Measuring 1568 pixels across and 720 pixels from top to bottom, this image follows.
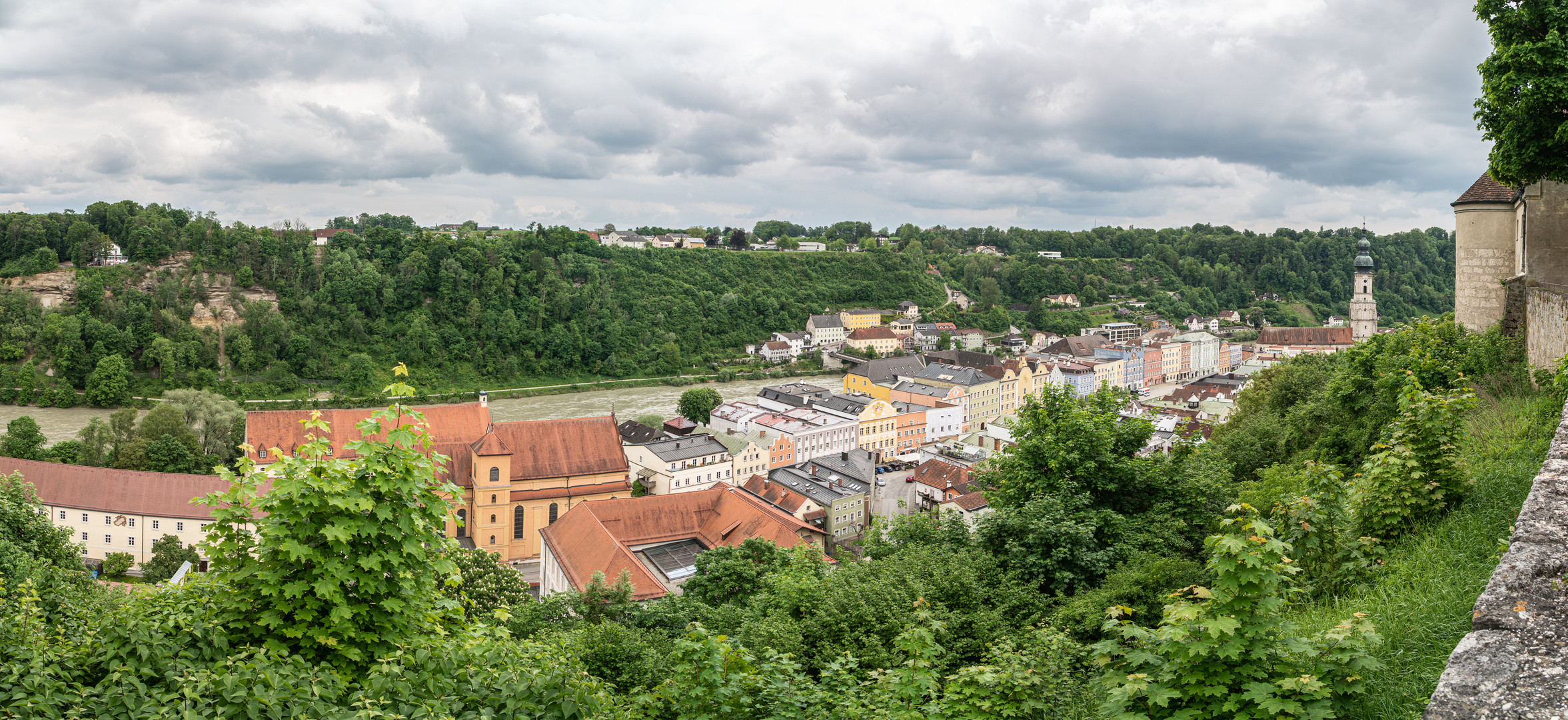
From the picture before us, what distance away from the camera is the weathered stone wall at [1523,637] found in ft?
7.70

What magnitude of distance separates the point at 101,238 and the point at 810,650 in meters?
81.8

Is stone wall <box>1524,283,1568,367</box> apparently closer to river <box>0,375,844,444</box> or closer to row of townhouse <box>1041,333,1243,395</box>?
river <box>0,375,844,444</box>

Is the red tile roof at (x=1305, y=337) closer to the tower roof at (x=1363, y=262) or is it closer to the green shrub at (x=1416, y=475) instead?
the tower roof at (x=1363, y=262)

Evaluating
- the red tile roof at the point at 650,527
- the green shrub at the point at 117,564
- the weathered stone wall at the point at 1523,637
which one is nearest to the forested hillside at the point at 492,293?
the green shrub at the point at 117,564

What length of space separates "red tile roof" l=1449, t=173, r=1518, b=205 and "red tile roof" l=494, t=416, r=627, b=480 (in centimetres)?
2441

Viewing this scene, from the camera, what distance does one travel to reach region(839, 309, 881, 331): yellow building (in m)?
89.2

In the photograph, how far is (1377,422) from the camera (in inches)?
435

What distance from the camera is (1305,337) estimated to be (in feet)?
252

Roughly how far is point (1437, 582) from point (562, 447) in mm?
27607

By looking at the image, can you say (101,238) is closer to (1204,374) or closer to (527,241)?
(527,241)

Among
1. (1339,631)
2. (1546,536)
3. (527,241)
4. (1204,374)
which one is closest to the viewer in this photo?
(1546,536)

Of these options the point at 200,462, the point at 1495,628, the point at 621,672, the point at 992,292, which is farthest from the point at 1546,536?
the point at 992,292

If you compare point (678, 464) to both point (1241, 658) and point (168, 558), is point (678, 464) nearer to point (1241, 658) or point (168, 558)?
point (168, 558)

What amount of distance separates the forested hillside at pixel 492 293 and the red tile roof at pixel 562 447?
38992 mm
